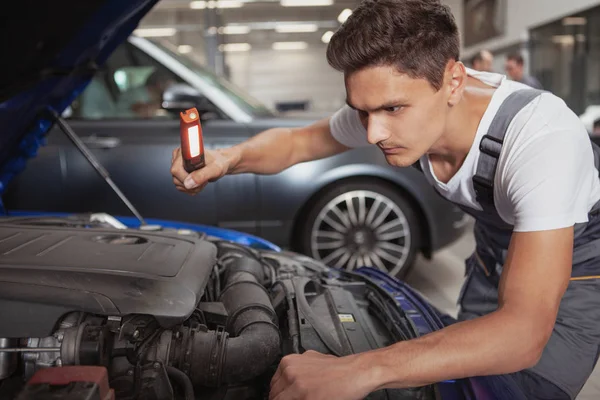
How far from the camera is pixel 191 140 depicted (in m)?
1.40

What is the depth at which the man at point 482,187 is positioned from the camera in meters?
1.04

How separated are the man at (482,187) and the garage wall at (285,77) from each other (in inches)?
687

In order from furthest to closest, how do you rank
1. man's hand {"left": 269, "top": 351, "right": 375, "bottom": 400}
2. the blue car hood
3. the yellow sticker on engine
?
Result: the blue car hood → the yellow sticker on engine → man's hand {"left": 269, "top": 351, "right": 375, "bottom": 400}

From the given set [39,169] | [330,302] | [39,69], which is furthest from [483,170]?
[39,169]

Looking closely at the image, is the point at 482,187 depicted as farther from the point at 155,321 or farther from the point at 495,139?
the point at 155,321

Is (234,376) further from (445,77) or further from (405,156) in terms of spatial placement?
(445,77)

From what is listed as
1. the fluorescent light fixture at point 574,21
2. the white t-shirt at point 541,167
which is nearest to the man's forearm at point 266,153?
the white t-shirt at point 541,167

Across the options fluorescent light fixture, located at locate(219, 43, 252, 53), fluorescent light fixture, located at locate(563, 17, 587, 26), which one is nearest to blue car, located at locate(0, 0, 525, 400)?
fluorescent light fixture, located at locate(563, 17, 587, 26)

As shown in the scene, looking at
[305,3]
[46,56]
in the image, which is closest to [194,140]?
[46,56]

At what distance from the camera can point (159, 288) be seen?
3.91 ft

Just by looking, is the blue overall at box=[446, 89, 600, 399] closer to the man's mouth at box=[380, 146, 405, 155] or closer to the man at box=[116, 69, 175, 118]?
the man's mouth at box=[380, 146, 405, 155]

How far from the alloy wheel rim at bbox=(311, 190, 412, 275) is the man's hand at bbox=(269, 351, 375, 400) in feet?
7.90

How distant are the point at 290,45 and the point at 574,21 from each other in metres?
10.8

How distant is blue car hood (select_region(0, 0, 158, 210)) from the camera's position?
1.75 metres
